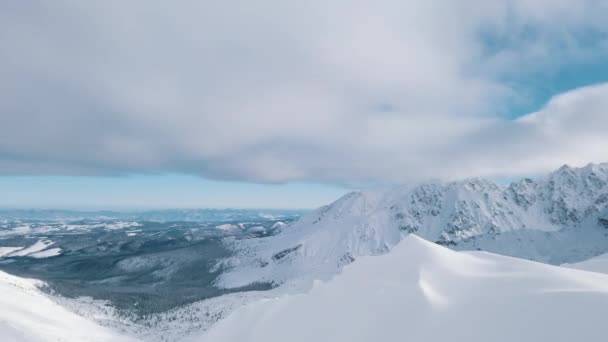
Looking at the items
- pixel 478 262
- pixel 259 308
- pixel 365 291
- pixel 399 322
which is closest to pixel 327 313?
pixel 365 291

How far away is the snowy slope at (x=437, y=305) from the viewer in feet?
80.8

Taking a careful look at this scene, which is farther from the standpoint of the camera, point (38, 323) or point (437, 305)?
point (38, 323)

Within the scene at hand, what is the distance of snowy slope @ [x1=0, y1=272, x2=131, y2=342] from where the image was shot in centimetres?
8906

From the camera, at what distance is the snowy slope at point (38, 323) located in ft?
292

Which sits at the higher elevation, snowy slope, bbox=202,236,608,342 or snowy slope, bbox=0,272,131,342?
snowy slope, bbox=202,236,608,342

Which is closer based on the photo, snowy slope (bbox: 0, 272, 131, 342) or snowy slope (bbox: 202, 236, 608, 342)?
snowy slope (bbox: 202, 236, 608, 342)

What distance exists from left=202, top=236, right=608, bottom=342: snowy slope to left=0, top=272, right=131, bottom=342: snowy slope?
72.7 meters

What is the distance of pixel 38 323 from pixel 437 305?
128680mm

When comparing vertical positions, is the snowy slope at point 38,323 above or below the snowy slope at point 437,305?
below

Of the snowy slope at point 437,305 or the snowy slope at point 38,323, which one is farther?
the snowy slope at point 38,323

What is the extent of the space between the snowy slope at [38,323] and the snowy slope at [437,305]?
72724mm

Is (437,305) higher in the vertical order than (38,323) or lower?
higher

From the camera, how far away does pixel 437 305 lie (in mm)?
29859

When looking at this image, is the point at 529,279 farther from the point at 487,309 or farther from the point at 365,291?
the point at 365,291
